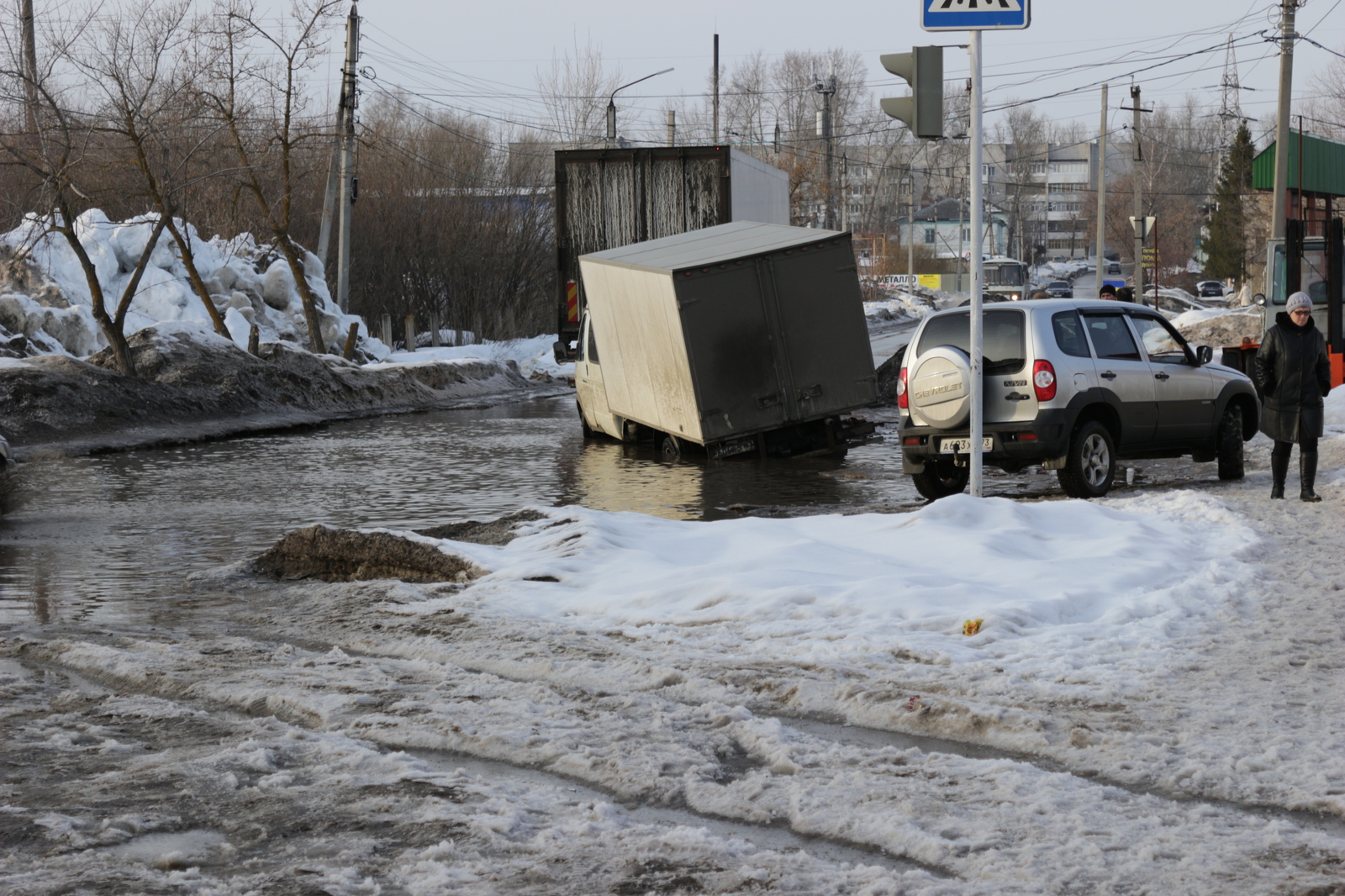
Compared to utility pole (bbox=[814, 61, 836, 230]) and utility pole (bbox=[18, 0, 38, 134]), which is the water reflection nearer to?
utility pole (bbox=[18, 0, 38, 134])

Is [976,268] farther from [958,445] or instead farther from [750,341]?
[750,341]

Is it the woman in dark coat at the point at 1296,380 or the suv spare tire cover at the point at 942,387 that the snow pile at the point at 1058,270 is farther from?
the woman in dark coat at the point at 1296,380

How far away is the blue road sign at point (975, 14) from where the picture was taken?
989 centimetres

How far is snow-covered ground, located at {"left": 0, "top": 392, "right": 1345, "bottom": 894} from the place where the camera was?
3.93 metres

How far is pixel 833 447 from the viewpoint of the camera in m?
16.6

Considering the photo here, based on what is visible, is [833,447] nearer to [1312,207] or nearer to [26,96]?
[1312,207]

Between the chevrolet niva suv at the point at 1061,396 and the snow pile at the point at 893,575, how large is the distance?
1.50 meters

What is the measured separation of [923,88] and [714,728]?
660 centimetres

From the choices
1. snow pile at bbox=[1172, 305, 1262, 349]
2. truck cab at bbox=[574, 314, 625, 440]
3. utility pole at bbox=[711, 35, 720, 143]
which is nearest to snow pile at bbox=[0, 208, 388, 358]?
truck cab at bbox=[574, 314, 625, 440]

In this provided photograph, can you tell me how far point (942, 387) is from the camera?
11961mm

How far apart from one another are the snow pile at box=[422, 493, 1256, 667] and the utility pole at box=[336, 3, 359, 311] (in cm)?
2426

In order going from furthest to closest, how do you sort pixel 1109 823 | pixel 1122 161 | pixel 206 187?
1. pixel 1122 161
2. pixel 206 187
3. pixel 1109 823

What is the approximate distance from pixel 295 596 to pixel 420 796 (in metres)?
4.13

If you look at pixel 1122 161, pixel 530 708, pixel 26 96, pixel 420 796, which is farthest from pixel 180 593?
pixel 1122 161
